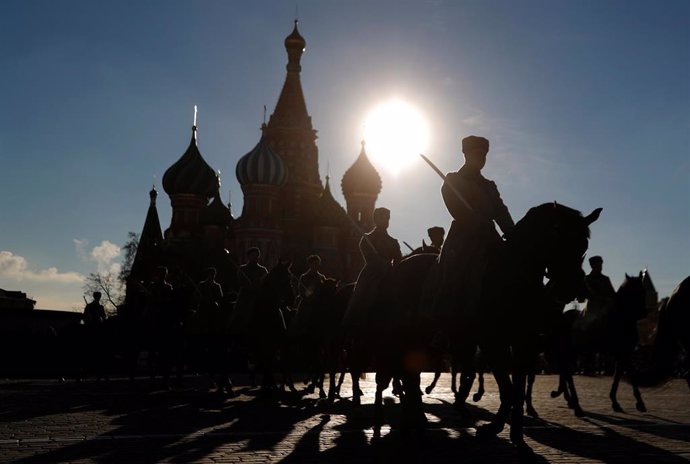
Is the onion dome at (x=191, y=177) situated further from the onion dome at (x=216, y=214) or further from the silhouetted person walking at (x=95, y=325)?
the silhouetted person walking at (x=95, y=325)

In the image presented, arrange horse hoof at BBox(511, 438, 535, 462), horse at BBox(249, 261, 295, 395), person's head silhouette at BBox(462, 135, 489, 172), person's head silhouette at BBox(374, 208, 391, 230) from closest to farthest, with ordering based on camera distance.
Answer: horse hoof at BBox(511, 438, 535, 462), person's head silhouette at BBox(462, 135, 489, 172), person's head silhouette at BBox(374, 208, 391, 230), horse at BBox(249, 261, 295, 395)

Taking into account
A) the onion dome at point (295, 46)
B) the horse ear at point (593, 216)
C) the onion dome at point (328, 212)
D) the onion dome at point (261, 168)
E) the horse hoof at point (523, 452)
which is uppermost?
the onion dome at point (295, 46)

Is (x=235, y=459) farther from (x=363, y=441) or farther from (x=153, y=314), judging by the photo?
(x=153, y=314)

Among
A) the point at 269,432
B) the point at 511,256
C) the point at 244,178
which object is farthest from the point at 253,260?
the point at 244,178

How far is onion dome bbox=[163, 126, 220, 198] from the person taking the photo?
282 feet

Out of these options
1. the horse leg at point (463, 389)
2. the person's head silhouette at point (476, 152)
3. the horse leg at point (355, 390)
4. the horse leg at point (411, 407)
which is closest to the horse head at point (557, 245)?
the person's head silhouette at point (476, 152)

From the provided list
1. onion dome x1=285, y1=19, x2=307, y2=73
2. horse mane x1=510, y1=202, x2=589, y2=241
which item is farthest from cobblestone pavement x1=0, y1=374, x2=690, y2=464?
onion dome x1=285, y1=19, x2=307, y2=73

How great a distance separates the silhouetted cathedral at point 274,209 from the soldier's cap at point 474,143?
205 feet

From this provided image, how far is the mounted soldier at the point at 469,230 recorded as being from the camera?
8.16m

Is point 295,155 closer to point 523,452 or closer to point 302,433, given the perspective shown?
point 302,433

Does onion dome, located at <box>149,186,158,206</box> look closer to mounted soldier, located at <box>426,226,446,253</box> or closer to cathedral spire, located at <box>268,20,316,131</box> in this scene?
cathedral spire, located at <box>268,20,316,131</box>

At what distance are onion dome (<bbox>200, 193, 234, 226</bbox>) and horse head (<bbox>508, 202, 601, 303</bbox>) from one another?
262ft

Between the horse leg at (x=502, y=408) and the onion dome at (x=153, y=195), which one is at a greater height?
the onion dome at (x=153, y=195)

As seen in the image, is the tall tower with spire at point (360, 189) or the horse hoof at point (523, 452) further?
the tall tower with spire at point (360, 189)
